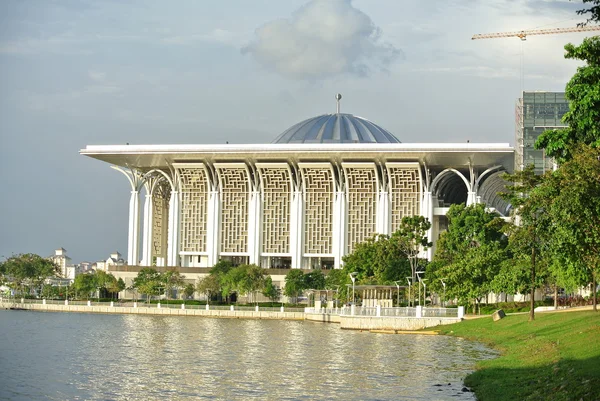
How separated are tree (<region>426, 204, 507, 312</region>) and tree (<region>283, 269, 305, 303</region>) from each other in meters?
25.2

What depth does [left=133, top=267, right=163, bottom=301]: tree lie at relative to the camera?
4500 inches

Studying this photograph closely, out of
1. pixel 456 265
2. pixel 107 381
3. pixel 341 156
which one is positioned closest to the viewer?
pixel 107 381

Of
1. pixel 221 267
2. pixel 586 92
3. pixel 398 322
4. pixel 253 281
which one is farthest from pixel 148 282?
pixel 586 92

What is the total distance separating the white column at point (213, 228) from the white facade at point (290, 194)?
0.13 m

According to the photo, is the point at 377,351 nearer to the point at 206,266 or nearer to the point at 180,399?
the point at 180,399

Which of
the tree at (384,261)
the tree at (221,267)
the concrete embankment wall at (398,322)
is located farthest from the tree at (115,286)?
the concrete embankment wall at (398,322)

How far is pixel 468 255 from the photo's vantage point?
79062mm

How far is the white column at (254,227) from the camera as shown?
412 ft

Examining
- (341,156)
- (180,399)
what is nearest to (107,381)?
(180,399)

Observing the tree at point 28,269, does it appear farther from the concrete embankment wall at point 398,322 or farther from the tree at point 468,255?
the concrete embankment wall at point 398,322

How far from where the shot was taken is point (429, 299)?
91.1 m

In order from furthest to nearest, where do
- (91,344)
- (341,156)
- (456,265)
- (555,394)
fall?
(341,156), (456,265), (91,344), (555,394)

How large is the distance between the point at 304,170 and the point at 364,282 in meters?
36.1

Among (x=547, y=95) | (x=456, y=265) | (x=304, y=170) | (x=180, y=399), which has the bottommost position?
(x=180, y=399)
